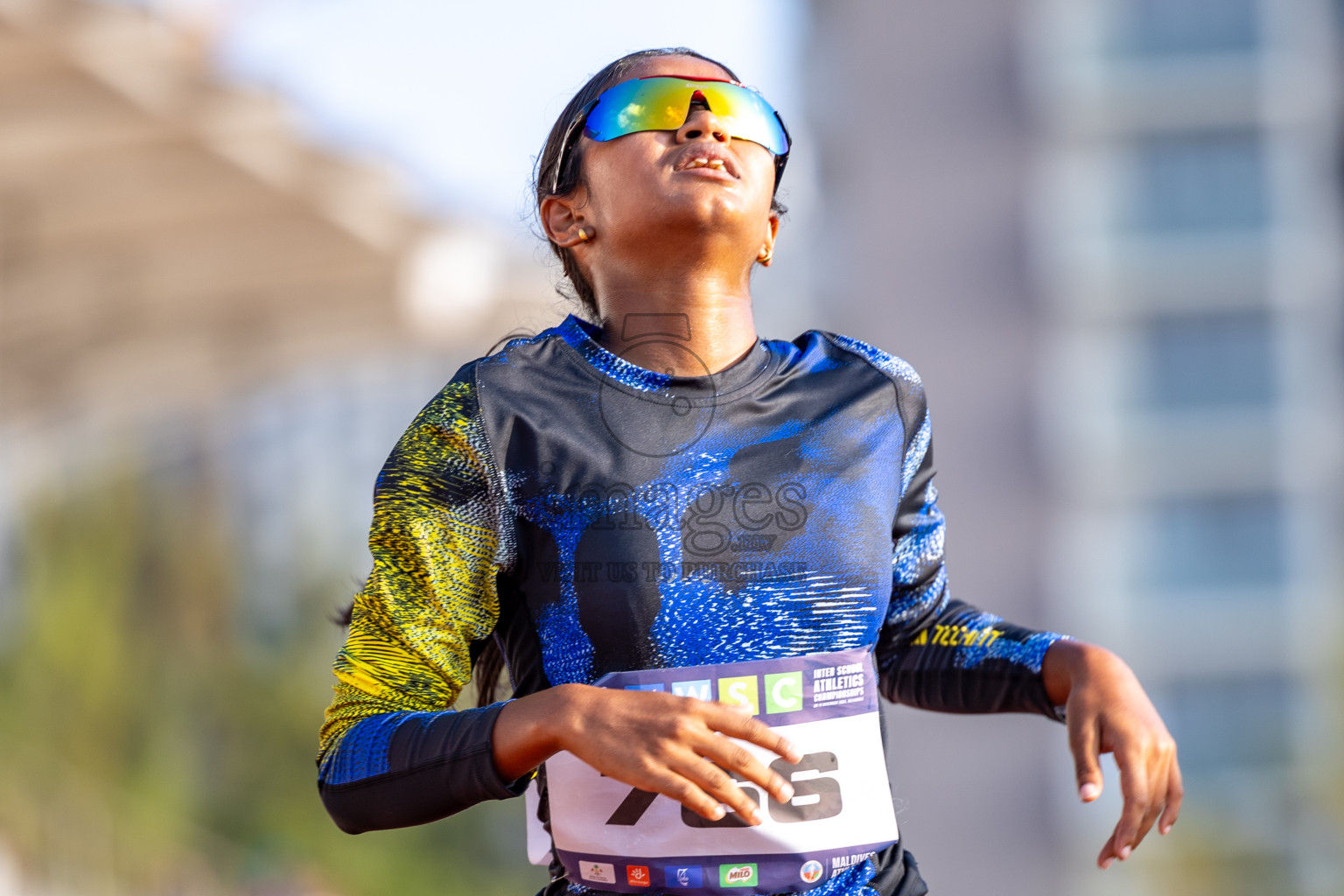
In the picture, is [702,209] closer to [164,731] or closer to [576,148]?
[576,148]

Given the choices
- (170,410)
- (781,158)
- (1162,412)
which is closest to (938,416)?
(1162,412)

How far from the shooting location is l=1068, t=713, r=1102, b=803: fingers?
6.86 feet

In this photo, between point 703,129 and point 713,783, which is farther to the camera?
point 703,129

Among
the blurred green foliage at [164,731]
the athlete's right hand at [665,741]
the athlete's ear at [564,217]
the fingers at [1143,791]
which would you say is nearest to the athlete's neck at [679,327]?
the athlete's ear at [564,217]

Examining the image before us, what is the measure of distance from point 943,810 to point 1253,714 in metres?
7.11

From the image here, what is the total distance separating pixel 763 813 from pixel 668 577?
317mm

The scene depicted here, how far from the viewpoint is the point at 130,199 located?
12039 millimetres

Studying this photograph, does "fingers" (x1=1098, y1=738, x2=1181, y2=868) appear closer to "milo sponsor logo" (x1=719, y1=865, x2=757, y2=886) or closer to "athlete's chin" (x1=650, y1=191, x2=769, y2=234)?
"milo sponsor logo" (x1=719, y1=865, x2=757, y2=886)

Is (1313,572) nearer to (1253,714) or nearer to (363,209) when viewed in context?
(1253,714)

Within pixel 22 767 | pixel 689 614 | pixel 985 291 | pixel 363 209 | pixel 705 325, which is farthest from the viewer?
pixel 985 291

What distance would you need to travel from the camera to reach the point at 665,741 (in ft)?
5.97

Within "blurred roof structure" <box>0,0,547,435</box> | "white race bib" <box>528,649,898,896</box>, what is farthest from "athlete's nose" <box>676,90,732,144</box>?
"blurred roof structure" <box>0,0,547,435</box>

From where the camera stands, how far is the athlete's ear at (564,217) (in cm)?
250

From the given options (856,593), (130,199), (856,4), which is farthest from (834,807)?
(856,4)
